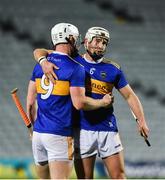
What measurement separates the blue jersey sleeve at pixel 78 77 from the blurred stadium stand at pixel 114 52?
5547mm

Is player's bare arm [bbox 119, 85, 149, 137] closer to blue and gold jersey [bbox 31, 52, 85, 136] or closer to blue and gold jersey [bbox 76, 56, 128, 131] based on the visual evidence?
blue and gold jersey [bbox 76, 56, 128, 131]

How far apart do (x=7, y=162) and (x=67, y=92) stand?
534 cm

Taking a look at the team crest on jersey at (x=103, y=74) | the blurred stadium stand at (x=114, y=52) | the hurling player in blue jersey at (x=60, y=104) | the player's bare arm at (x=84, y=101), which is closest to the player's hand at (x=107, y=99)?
the player's bare arm at (x=84, y=101)

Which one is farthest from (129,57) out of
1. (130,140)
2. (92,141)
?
(92,141)

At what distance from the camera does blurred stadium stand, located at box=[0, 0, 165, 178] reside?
11.1 metres

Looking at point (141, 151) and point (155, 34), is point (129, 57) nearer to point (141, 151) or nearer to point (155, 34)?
point (155, 34)

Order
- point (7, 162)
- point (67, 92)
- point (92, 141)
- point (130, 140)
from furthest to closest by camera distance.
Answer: point (130, 140) < point (7, 162) < point (92, 141) < point (67, 92)

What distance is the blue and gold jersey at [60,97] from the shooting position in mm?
5457

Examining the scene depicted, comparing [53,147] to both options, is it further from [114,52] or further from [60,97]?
[114,52]

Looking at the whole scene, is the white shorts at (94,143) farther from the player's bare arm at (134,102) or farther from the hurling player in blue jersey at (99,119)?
the player's bare arm at (134,102)

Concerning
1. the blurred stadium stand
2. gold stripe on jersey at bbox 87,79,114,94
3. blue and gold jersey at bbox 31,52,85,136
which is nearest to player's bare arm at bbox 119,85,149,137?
gold stripe on jersey at bbox 87,79,114,94

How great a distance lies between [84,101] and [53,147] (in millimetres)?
413

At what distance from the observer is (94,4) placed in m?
12.0

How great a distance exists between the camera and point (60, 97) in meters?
5.47
